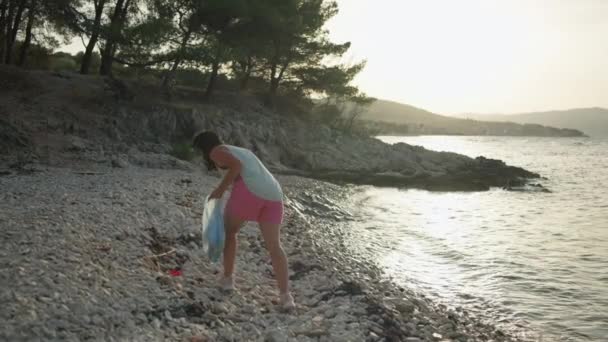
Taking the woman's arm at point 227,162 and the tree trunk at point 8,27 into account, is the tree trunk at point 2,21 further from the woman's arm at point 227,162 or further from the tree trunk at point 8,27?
the woman's arm at point 227,162

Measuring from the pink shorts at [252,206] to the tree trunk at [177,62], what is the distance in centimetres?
1806

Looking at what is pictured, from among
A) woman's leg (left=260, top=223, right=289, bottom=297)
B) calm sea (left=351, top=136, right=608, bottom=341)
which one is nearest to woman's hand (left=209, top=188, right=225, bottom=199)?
woman's leg (left=260, top=223, right=289, bottom=297)

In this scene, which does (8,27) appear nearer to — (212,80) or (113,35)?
(113,35)

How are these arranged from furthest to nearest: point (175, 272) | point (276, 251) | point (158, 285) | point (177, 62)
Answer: point (177, 62) → point (175, 272) → point (158, 285) → point (276, 251)

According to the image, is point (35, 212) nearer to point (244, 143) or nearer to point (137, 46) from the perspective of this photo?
point (137, 46)

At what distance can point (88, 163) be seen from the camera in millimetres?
14094

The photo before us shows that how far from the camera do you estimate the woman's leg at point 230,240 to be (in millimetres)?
5160

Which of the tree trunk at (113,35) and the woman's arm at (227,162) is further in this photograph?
the tree trunk at (113,35)

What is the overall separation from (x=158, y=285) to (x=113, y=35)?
16835 millimetres

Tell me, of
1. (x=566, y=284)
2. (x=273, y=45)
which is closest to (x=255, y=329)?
(x=566, y=284)

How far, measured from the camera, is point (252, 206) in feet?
16.4

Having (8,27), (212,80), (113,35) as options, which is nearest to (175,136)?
(113,35)

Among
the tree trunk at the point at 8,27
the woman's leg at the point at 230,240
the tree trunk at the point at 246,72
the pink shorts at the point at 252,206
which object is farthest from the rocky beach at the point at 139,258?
the tree trunk at the point at 246,72

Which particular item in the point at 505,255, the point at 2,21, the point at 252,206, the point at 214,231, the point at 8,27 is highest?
the point at 2,21
